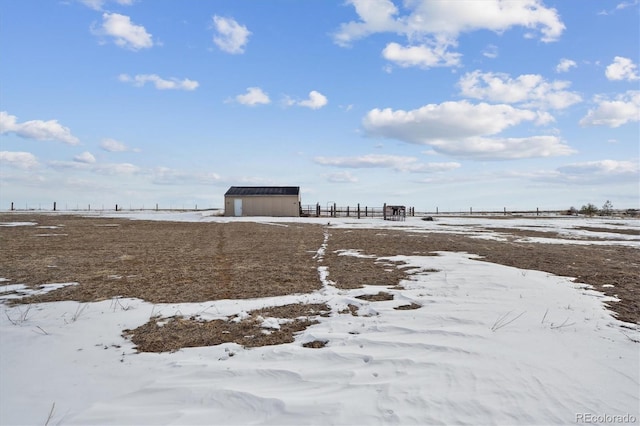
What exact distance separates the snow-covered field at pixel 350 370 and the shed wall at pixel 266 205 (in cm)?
3749

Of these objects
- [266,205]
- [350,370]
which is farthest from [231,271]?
[266,205]

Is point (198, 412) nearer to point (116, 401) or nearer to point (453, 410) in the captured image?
point (116, 401)

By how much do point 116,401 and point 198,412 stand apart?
0.81 meters

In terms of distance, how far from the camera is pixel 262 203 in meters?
43.4

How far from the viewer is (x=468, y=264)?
947 cm

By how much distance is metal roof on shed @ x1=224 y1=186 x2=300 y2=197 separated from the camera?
43688mm

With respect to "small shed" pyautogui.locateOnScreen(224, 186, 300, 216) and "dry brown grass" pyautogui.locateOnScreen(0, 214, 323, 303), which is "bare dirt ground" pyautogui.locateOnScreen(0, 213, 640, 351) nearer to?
"dry brown grass" pyautogui.locateOnScreen(0, 214, 323, 303)

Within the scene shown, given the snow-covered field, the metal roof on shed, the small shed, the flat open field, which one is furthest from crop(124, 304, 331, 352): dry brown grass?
the metal roof on shed

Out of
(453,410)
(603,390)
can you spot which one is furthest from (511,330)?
(453,410)

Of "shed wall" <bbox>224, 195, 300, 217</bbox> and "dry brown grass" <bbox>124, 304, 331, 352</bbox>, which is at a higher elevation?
"shed wall" <bbox>224, 195, 300, 217</bbox>

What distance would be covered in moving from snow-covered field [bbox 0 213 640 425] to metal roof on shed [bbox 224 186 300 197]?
124 feet

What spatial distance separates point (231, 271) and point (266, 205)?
34.7 meters

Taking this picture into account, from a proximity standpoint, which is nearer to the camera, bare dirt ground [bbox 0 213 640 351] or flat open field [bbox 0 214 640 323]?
bare dirt ground [bbox 0 213 640 351]

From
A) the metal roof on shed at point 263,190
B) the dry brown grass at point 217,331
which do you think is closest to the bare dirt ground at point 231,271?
the dry brown grass at point 217,331
